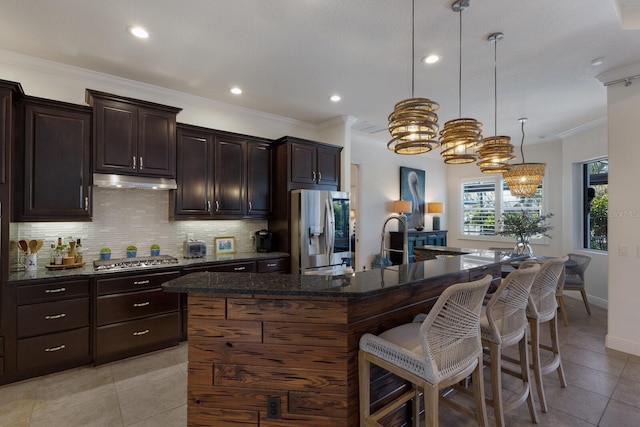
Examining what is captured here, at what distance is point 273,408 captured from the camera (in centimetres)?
171

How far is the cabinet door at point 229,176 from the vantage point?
3.97 m

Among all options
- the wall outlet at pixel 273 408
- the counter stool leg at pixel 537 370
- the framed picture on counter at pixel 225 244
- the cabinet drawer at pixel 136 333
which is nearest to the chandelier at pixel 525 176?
the counter stool leg at pixel 537 370

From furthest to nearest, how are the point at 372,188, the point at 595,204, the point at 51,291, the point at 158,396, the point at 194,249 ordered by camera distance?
the point at 372,188
the point at 595,204
the point at 194,249
the point at 51,291
the point at 158,396

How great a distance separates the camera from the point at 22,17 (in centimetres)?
245

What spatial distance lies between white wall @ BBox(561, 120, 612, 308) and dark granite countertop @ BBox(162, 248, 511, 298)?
438 cm

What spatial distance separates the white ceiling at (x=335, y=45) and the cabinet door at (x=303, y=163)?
672 mm

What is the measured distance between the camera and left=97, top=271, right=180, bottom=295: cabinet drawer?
9.57ft

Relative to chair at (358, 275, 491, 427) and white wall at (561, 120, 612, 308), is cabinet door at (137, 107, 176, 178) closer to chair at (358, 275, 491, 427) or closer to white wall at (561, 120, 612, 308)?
chair at (358, 275, 491, 427)

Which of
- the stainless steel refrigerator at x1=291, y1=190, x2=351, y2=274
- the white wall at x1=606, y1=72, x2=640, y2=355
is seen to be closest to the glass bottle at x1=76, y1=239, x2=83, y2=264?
the stainless steel refrigerator at x1=291, y1=190, x2=351, y2=274

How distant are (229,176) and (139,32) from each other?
71.9 inches

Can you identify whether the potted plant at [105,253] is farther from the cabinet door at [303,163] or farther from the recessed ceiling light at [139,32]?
the cabinet door at [303,163]

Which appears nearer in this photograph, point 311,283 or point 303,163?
point 311,283

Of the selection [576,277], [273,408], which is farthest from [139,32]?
[576,277]

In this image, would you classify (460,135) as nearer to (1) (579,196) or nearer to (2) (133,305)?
(2) (133,305)
